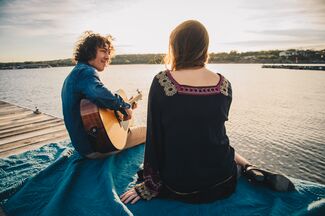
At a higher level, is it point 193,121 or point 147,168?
point 193,121

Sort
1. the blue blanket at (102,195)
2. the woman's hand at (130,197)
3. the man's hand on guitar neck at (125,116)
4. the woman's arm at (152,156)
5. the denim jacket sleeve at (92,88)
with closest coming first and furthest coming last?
the woman's arm at (152,156) < the blue blanket at (102,195) < the woman's hand at (130,197) < the denim jacket sleeve at (92,88) < the man's hand on guitar neck at (125,116)

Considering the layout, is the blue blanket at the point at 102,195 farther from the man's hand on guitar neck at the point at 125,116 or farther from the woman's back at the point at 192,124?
the man's hand on guitar neck at the point at 125,116

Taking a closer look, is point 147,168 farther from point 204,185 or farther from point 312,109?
point 312,109

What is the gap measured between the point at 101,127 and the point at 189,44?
5.31ft

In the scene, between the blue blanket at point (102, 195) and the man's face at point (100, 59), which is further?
the man's face at point (100, 59)

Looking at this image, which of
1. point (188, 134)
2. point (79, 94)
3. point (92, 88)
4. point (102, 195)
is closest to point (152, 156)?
point (188, 134)

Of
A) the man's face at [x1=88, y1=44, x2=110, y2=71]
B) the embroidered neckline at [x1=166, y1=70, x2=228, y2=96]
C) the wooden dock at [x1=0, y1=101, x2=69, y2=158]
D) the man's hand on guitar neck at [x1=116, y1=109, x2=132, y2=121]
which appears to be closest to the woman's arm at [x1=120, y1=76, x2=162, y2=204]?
the embroidered neckline at [x1=166, y1=70, x2=228, y2=96]

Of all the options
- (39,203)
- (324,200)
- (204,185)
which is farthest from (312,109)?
(39,203)

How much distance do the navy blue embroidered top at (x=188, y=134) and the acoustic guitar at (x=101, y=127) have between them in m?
1.03

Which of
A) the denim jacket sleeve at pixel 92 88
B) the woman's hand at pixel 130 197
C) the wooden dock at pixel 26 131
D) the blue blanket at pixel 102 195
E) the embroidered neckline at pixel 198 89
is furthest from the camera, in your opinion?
the wooden dock at pixel 26 131

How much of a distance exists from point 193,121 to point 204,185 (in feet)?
2.06

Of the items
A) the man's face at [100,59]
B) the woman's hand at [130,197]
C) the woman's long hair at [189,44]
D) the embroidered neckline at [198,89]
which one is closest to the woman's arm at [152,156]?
the woman's hand at [130,197]

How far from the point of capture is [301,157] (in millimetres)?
6449

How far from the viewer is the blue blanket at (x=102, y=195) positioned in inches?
84.1
